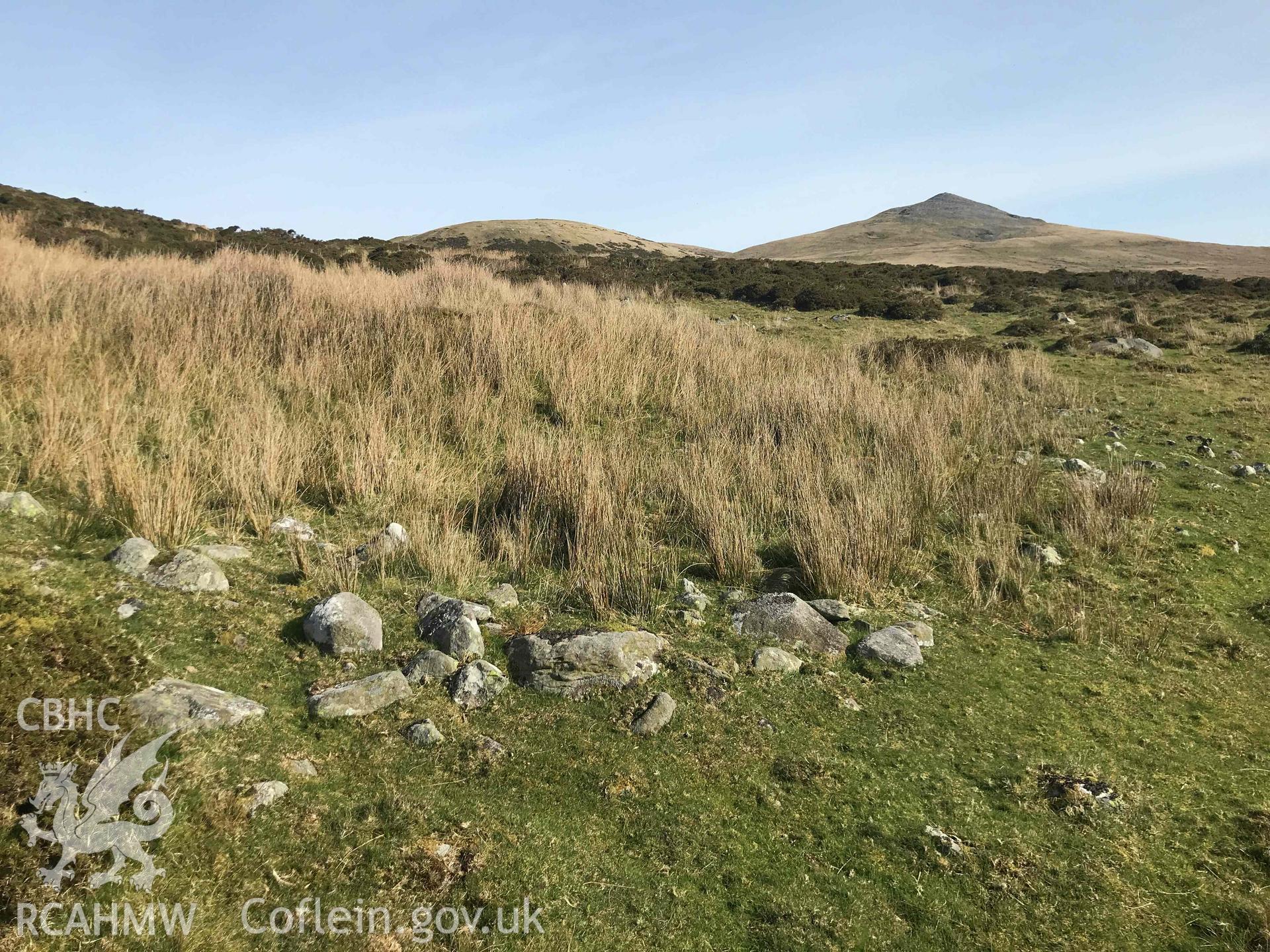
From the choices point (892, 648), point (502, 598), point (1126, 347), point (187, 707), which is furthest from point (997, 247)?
point (187, 707)

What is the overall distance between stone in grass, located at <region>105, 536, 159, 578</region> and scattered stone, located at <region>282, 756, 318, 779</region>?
1756mm

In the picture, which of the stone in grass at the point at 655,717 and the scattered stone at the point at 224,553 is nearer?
the stone in grass at the point at 655,717

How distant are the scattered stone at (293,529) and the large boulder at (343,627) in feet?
3.71

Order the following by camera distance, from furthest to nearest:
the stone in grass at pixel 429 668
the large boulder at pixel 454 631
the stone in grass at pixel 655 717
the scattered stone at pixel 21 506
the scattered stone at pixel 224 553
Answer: the scattered stone at pixel 224 553 → the scattered stone at pixel 21 506 → the large boulder at pixel 454 631 → the stone in grass at pixel 429 668 → the stone in grass at pixel 655 717

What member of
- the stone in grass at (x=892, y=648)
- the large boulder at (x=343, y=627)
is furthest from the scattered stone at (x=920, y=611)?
the large boulder at (x=343, y=627)

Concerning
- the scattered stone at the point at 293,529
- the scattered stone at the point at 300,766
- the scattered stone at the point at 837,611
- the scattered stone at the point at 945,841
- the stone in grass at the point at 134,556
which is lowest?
the scattered stone at the point at 945,841

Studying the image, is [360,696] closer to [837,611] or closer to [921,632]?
[837,611]

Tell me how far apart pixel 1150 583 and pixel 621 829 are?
5048mm

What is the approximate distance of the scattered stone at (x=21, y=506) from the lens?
4215mm

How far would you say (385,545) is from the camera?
5.03 m

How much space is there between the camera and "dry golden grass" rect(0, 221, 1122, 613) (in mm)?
5246

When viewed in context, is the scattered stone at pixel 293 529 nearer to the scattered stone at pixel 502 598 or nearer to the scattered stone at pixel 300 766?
the scattered stone at pixel 502 598

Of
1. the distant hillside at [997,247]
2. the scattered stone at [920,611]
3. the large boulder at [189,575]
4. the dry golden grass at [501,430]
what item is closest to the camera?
the large boulder at [189,575]

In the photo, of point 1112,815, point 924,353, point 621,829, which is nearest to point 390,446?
point 621,829
